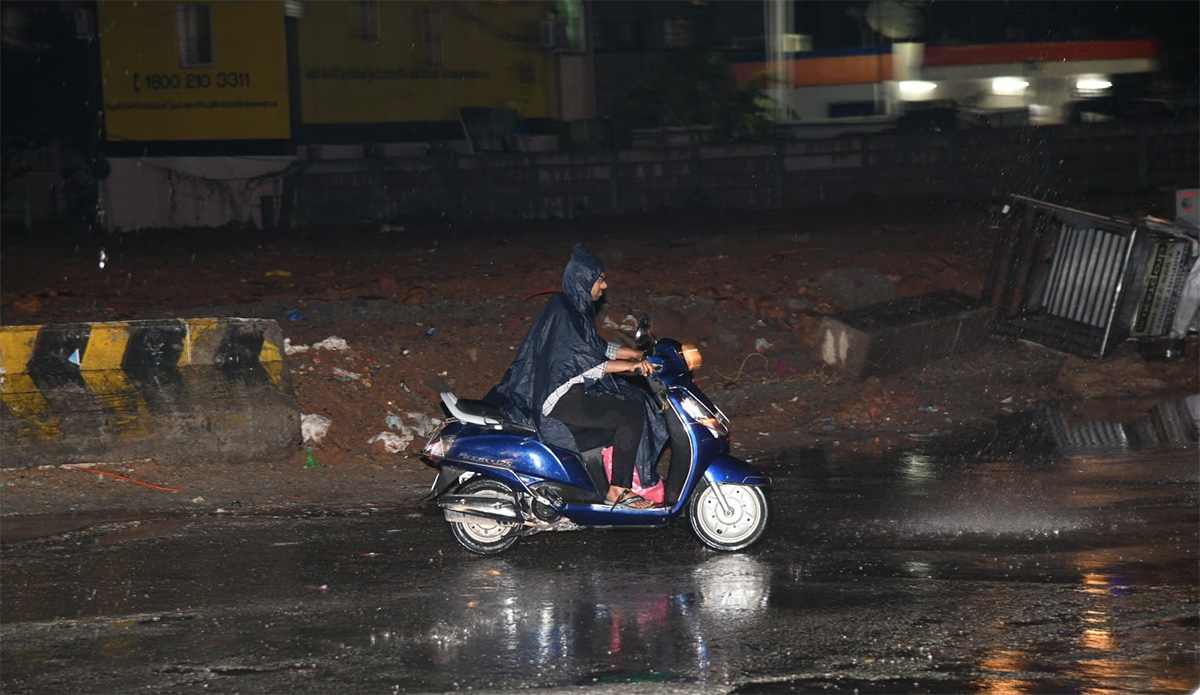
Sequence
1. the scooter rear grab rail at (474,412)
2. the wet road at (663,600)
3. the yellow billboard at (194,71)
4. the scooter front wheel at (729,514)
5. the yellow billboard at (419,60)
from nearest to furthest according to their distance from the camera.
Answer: the wet road at (663,600), the scooter rear grab rail at (474,412), the scooter front wheel at (729,514), the yellow billboard at (194,71), the yellow billboard at (419,60)

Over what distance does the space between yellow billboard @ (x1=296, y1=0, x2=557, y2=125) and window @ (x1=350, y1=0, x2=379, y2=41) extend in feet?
0.07

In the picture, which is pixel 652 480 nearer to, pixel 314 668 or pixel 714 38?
pixel 314 668

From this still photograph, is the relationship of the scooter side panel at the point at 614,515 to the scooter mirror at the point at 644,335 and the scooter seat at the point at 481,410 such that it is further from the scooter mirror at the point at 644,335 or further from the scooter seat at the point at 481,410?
the scooter mirror at the point at 644,335

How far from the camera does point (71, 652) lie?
17.6 feet

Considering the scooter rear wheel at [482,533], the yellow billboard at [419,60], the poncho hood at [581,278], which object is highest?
the yellow billboard at [419,60]

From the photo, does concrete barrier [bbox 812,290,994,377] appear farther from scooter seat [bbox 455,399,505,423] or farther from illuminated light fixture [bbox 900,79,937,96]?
illuminated light fixture [bbox 900,79,937,96]

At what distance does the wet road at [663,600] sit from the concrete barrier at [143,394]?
52.5 inches

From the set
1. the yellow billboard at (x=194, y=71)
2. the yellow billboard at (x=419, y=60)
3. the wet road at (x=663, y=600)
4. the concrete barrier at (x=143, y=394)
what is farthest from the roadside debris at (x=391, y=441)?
the yellow billboard at (x=419, y=60)

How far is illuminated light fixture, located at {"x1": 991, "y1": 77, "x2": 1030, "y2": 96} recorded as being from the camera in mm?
27109

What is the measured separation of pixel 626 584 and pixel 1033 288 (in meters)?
7.82

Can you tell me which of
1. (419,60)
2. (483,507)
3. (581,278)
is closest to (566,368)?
(581,278)

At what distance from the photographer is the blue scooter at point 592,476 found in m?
6.55

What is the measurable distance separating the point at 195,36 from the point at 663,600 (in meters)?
23.7

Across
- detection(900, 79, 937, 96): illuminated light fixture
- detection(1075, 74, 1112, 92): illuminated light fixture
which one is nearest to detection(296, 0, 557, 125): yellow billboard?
detection(900, 79, 937, 96): illuminated light fixture
